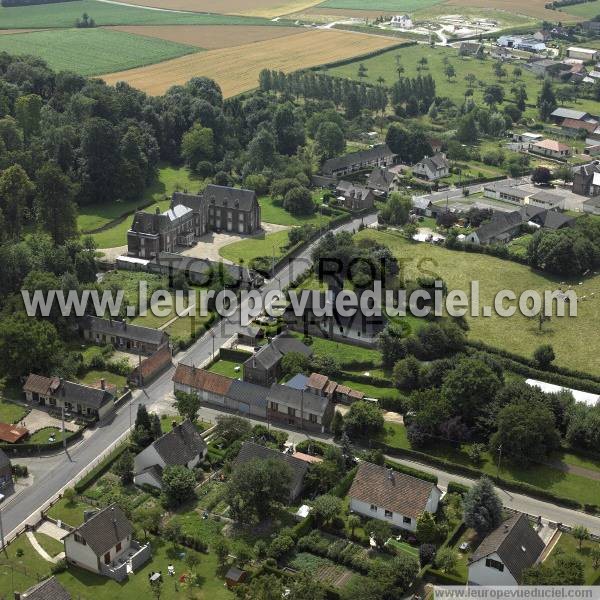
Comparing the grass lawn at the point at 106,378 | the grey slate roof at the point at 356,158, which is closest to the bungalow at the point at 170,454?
the grass lawn at the point at 106,378

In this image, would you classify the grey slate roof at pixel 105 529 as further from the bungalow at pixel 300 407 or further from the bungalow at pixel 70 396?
the bungalow at pixel 300 407

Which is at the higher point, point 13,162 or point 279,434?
point 13,162

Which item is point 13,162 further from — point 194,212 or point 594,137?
point 594,137

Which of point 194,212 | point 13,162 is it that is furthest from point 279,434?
point 13,162

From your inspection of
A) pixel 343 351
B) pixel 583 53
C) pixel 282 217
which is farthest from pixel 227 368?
pixel 583 53

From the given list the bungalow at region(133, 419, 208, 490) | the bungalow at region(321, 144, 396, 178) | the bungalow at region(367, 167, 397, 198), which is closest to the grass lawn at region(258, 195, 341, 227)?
the bungalow at region(367, 167, 397, 198)

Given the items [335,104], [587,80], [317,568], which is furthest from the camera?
[587,80]

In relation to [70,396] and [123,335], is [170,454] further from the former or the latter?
[123,335]

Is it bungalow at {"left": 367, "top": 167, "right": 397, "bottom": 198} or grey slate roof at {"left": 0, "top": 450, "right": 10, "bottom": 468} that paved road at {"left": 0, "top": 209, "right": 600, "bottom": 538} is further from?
bungalow at {"left": 367, "top": 167, "right": 397, "bottom": 198}
